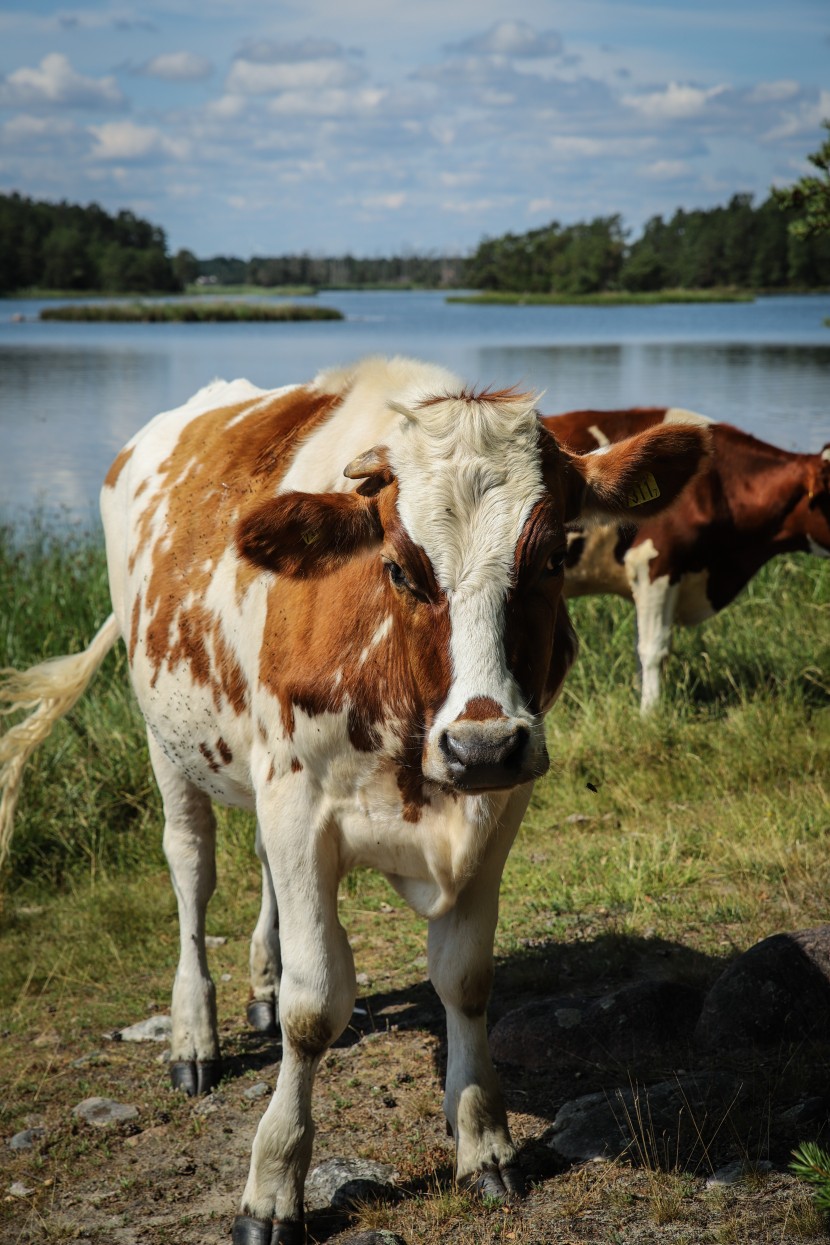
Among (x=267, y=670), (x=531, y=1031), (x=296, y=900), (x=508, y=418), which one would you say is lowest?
(x=531, y=1031)

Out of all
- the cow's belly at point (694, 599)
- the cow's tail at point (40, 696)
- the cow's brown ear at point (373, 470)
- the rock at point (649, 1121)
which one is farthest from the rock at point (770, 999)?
the cow's belly at point (694, 599)

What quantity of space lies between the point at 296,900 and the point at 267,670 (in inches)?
26.5

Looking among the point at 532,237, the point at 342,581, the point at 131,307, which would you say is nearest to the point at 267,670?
the point at 342,581

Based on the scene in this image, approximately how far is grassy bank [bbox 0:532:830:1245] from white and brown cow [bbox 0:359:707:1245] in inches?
15.4

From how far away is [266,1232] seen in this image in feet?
11.6

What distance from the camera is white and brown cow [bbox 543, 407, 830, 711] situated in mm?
8852

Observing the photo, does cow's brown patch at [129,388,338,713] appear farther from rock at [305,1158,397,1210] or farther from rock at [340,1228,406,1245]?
rock at [340,1228,406,1245]

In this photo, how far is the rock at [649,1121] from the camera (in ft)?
11.8

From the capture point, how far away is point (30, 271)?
89.9 m

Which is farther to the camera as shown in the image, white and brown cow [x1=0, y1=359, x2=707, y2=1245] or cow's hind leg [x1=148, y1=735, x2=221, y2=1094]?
cow's hind leg [x1=148, y1=735, x2=221, y2=1094]

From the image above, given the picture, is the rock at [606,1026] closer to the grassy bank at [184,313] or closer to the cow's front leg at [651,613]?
the cow's front leg at [651,613]

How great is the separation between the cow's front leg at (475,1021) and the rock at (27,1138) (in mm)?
1510

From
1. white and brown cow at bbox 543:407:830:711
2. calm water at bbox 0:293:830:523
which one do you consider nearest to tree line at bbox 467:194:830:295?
calm water at bbox 0:293:830:523

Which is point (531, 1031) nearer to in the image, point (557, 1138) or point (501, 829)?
point (557, 1138)
